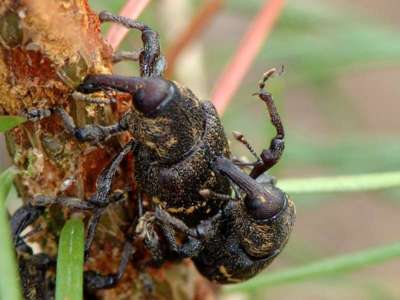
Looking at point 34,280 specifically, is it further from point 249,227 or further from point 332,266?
point 332,266

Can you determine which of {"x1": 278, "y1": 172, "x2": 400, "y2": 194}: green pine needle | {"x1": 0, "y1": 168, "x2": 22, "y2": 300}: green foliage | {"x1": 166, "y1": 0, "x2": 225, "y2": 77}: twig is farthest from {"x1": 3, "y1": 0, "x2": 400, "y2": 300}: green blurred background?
{"x1": 0, "y1": 168, "x2": 22, "y2": 300}: green foliage

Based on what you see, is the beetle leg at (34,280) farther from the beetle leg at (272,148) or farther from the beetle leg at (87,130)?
the beetle leg at (272,148)

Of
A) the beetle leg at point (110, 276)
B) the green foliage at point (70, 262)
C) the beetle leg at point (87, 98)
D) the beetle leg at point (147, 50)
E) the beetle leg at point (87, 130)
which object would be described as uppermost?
the beetle leg at point (147, 50)

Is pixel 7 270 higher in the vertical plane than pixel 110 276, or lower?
higher

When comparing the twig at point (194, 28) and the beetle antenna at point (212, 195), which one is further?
the twig at point (194, 28)

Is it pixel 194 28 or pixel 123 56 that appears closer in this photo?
pixel 123 56

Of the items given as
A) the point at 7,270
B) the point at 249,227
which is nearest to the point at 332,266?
the point at 249,227

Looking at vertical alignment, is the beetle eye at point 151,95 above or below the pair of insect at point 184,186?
above

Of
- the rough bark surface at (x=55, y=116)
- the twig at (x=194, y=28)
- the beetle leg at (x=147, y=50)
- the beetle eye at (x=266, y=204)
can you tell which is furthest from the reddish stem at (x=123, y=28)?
the twig at (x=194, y=28)
